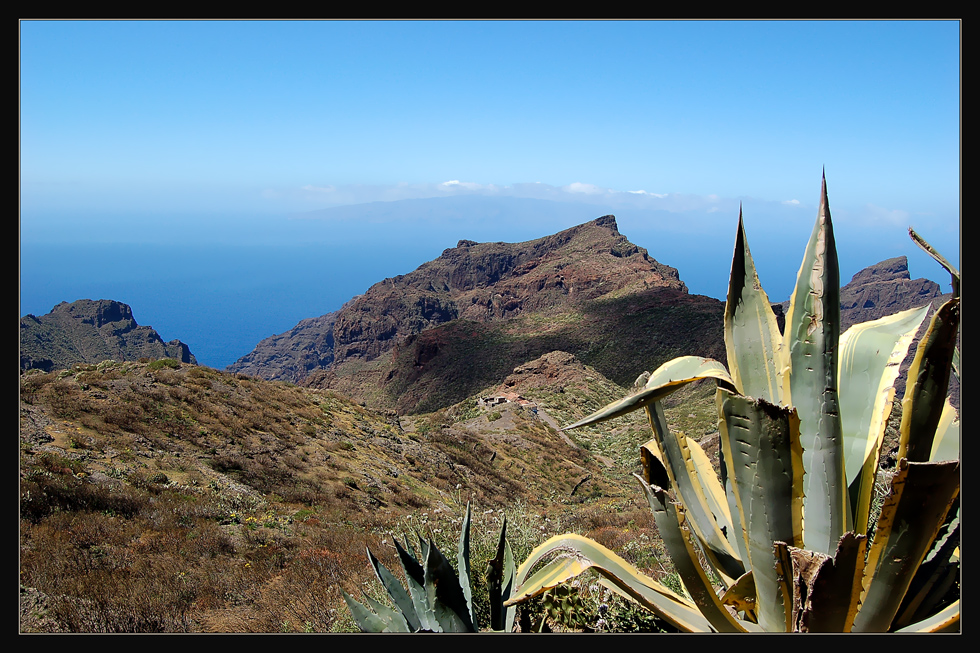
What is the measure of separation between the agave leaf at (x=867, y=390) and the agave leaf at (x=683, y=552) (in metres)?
0.50

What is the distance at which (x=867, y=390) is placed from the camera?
188 cm

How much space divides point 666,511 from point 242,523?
20.8 ft

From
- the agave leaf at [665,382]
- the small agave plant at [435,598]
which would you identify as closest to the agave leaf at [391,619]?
the small agave plant at [435,598]

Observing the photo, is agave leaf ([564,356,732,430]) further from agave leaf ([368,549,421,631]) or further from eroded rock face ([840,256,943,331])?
eroded rock face ([840,256,943,331])

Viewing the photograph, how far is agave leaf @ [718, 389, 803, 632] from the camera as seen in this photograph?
157 cm

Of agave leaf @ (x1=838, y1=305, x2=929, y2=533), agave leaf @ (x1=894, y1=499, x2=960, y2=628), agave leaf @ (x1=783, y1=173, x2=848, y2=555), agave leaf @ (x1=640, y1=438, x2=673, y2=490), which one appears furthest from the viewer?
agave leaf @ (x1=640, y1=438, x2=673, y2=490)

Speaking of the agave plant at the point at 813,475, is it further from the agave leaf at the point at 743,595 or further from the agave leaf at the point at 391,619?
the agave leaf at the point at 391,619

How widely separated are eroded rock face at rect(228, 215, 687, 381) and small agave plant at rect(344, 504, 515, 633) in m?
59.9

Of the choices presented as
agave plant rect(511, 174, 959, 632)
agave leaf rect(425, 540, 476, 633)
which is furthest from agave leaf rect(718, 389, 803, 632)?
agave leaf rect(425, 540, 476, 633)

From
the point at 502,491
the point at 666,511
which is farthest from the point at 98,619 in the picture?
the point at 502,491

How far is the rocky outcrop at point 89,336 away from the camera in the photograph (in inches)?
1976

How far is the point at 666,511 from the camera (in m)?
1.84

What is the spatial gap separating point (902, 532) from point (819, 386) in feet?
1.52
